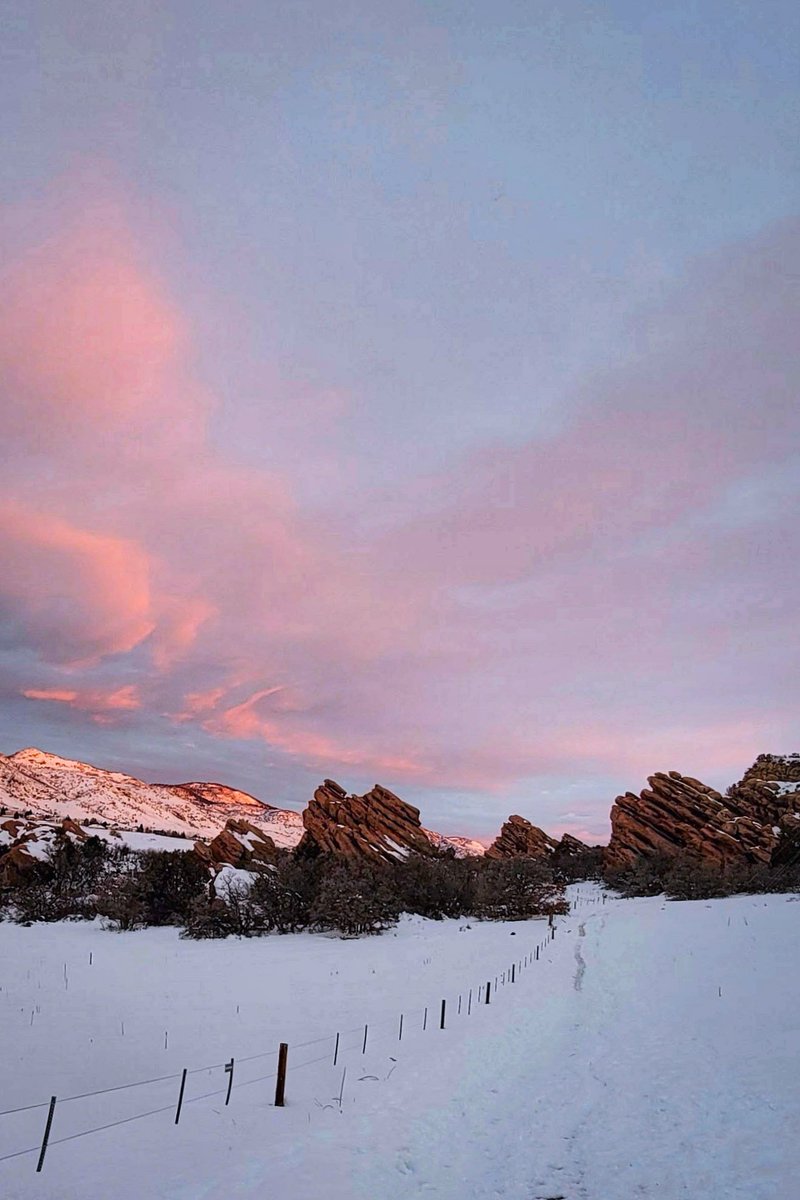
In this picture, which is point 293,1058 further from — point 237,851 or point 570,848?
point 570,848

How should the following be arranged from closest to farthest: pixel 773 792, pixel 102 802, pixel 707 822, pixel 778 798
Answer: pixel 707 822 < pixel 778 798 < pixel 773 792 < pixel 102 802

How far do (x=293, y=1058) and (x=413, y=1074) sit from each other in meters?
3.70

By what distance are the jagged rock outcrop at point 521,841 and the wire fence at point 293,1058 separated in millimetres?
82563

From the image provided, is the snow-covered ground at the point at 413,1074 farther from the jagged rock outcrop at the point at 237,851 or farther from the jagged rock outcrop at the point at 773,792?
the jagged rock outcrop at the point at 773,792

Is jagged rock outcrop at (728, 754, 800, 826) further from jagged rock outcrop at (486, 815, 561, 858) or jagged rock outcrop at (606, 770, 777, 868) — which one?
jagged rock outcrop at (486, 815, 561, 858)

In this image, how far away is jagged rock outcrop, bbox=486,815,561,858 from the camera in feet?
348

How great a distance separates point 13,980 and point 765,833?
239 ft

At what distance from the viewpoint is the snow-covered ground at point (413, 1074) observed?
9773mm

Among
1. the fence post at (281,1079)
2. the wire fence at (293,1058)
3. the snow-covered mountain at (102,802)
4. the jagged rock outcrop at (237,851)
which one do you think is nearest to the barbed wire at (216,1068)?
the wire fence at (293,1058)

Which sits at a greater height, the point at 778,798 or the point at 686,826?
the point at 778,798

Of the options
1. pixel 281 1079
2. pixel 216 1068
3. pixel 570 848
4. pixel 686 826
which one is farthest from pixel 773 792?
pixel 281 1079

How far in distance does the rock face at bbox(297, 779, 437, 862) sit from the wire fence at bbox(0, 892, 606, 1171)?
111ft

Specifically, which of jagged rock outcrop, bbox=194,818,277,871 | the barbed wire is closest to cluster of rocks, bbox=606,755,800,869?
jagged rock outcrop, bbox=194,818,277,871

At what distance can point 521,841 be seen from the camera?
109 m
